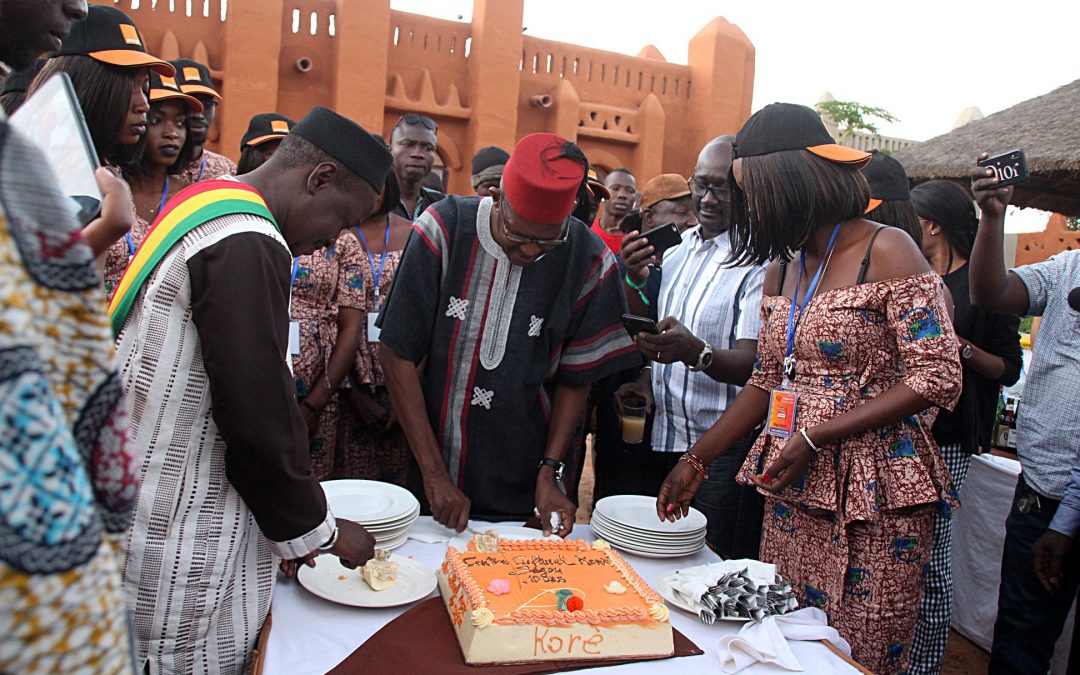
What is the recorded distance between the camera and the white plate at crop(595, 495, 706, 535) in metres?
2.11

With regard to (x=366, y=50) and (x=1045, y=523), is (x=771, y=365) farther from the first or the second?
(x=366, y=50)

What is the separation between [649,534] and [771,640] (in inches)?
21.4

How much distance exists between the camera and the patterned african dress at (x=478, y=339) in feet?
8.12

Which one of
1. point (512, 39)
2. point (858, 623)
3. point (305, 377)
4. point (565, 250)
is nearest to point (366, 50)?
point (512, 39)

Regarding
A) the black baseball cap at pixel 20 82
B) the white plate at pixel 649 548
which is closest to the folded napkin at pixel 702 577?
the white plate at pixel 649 548

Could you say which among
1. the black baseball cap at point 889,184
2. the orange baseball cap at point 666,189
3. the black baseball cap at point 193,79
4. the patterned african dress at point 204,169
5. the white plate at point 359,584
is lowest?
the white plate at point 359,584

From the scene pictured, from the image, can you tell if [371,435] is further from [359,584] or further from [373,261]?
[359,584]

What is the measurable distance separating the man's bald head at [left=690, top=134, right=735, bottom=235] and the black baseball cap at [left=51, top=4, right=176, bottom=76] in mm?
2178

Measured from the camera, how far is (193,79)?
4238mm

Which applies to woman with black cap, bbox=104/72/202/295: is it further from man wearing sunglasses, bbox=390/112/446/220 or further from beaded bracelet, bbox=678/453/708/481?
beaded bracelet, bbox=678/453/708/481

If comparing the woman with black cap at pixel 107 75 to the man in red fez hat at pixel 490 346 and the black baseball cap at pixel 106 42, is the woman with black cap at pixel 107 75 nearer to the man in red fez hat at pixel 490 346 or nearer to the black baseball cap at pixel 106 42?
the black baseball cap at pixel 106 42

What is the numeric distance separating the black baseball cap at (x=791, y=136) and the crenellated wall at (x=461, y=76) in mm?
12549

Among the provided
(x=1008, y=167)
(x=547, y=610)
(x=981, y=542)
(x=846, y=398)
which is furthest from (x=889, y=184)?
(x=547, y=610)

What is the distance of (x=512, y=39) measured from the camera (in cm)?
1548
